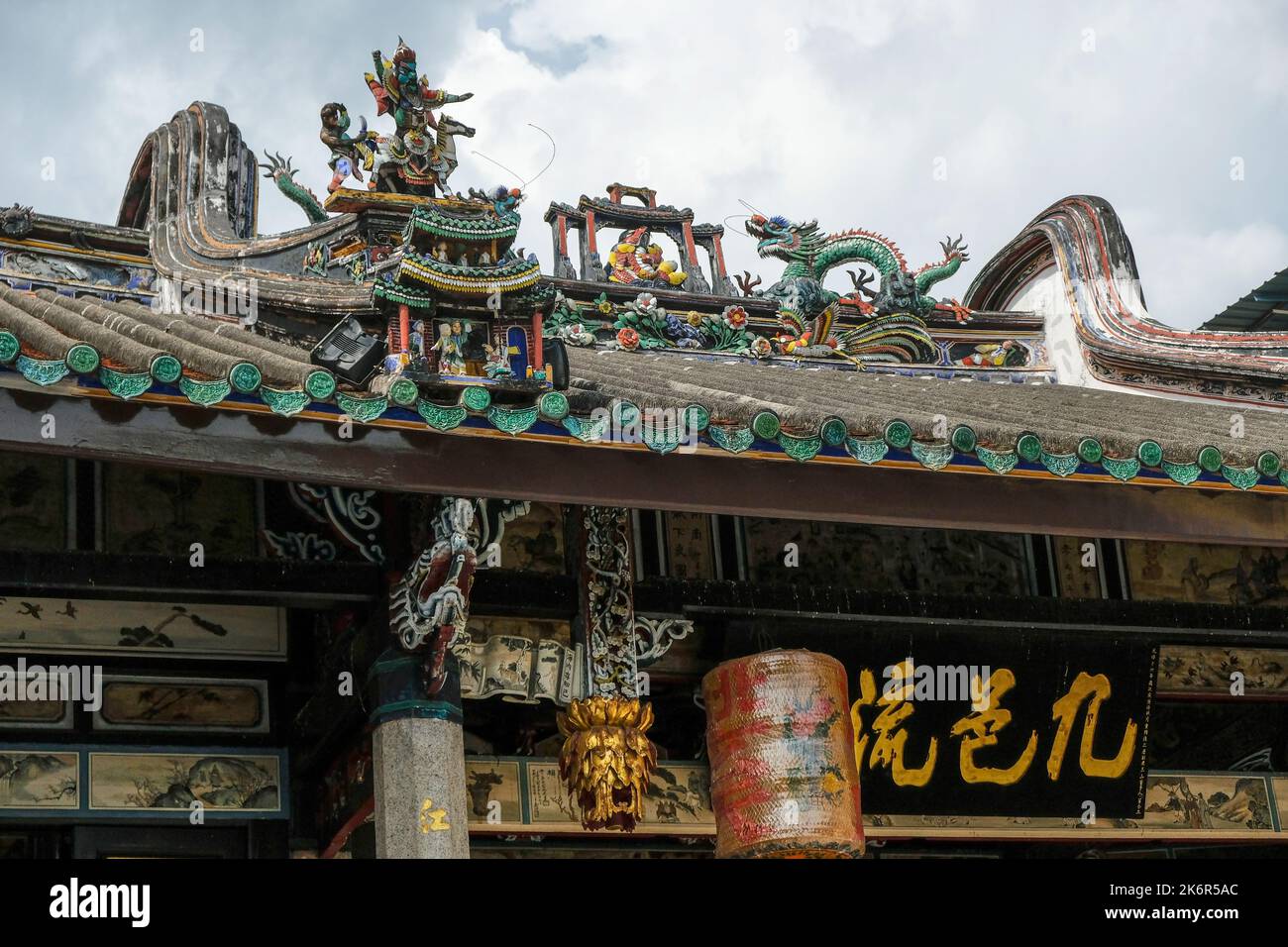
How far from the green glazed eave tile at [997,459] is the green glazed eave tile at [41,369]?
311 cm

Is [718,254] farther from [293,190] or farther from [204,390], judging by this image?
[204,390]

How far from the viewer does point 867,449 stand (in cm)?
668

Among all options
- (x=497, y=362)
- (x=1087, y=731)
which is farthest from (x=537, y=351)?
(x=1087, y=731)

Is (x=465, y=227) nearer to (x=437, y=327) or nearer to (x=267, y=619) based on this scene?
(x=437, y=327)

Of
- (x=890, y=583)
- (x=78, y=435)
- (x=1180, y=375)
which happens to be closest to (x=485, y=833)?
(x=890, y=583)

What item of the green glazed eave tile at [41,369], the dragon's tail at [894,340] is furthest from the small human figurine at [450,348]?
the dragon's tail at [894,340]

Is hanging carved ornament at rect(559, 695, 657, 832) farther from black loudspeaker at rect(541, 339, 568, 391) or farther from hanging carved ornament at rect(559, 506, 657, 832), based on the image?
black loudspeaker at rect(541, 339, 568, 391)

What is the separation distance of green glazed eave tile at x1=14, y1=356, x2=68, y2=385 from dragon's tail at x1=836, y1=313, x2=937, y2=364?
5.74 m

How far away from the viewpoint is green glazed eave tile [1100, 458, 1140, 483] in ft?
22.8

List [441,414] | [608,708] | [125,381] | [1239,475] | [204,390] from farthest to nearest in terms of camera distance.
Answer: [608,708]
[1239,475]
[441,414]
[204,390]
[125,381]

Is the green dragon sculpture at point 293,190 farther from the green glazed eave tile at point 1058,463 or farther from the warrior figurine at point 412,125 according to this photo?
the green glazed eave tile at point 1058,463

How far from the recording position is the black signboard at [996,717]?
8.43 m

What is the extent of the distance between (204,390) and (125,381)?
0.24 metres

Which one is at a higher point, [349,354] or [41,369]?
[349,354]
